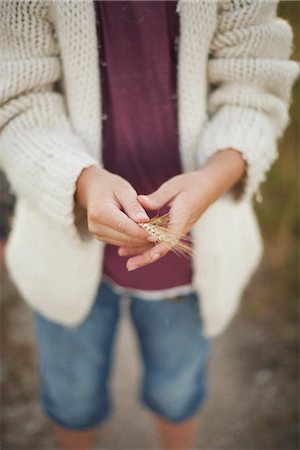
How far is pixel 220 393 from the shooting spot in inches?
62.1

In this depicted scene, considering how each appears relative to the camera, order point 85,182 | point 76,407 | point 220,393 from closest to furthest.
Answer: point 85,182, point 76,407, point 220,393

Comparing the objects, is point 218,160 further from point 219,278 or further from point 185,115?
point 219,278

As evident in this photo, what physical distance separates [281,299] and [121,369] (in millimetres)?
642

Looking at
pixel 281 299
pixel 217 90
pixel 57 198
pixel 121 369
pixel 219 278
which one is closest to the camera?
pixel 57 198

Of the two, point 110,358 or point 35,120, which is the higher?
point 35,120

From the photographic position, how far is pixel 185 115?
84 centimetres

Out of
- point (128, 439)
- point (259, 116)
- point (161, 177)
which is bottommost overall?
point (128, 439)

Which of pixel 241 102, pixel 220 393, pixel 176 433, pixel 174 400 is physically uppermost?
pixel 241 102

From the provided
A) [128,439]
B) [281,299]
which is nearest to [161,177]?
[128,439]

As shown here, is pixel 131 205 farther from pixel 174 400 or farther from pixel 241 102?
pixel 174 400

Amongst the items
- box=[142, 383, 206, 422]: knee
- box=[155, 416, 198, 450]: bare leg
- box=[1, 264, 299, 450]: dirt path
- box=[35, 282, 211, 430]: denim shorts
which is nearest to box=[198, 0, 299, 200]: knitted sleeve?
box=[35, 282, 211, 430]: denim shorts

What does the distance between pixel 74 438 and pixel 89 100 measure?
82 cm

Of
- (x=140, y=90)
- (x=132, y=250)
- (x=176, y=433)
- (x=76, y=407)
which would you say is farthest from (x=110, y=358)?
(x=140, y=90)

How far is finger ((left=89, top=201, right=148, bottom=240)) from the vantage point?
0.63m
